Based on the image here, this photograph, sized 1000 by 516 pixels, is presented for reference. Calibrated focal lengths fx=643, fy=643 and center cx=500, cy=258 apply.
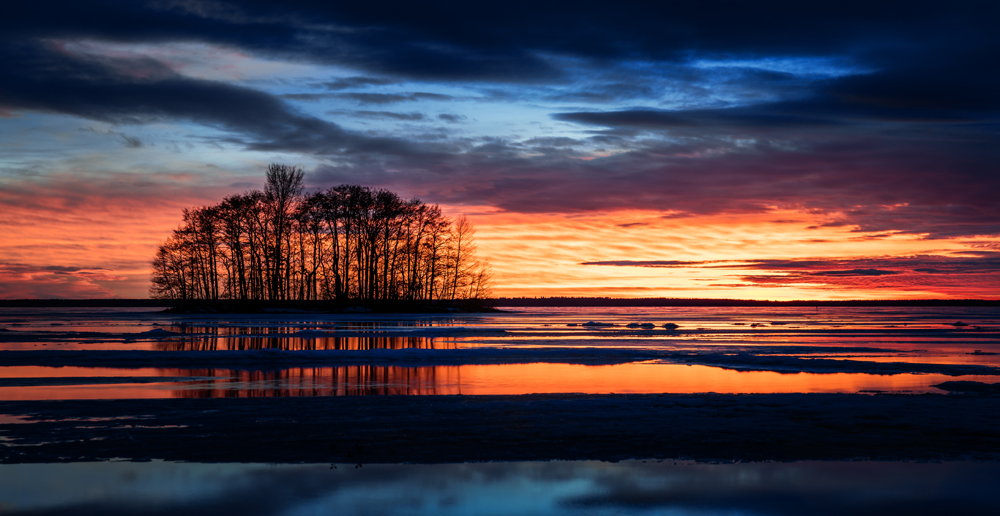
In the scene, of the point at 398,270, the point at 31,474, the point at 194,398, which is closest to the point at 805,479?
the point at 31,474

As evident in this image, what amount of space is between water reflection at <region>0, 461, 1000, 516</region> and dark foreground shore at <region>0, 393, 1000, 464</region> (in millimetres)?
409

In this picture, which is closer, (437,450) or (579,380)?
(437,450)

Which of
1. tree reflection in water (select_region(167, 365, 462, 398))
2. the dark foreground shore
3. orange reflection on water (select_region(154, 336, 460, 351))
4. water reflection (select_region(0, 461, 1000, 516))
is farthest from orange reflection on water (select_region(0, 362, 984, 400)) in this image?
orange reflection on water (select_region(154, 336, 460, 351))

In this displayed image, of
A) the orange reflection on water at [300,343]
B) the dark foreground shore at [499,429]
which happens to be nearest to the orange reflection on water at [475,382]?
the dark foreground shore at [499,429]

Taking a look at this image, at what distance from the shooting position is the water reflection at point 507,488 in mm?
5766

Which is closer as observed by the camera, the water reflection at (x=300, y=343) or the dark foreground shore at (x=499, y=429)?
the dark foreground shore at (x=499, y=429)

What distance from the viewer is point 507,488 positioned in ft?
20.8

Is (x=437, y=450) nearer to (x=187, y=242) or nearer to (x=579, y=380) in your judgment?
(x=579, y=380)

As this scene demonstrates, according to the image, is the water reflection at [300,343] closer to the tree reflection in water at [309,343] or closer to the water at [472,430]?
the tree reflection in water at [309,343]

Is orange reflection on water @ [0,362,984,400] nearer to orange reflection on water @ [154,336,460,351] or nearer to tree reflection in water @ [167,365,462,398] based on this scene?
tree reflection in water @ [167,365,462,398]

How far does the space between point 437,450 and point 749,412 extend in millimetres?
5433

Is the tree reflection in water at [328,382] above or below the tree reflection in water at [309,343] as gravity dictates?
above

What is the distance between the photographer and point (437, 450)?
768 cm

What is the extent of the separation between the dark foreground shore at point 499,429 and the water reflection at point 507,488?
0.41 meters
